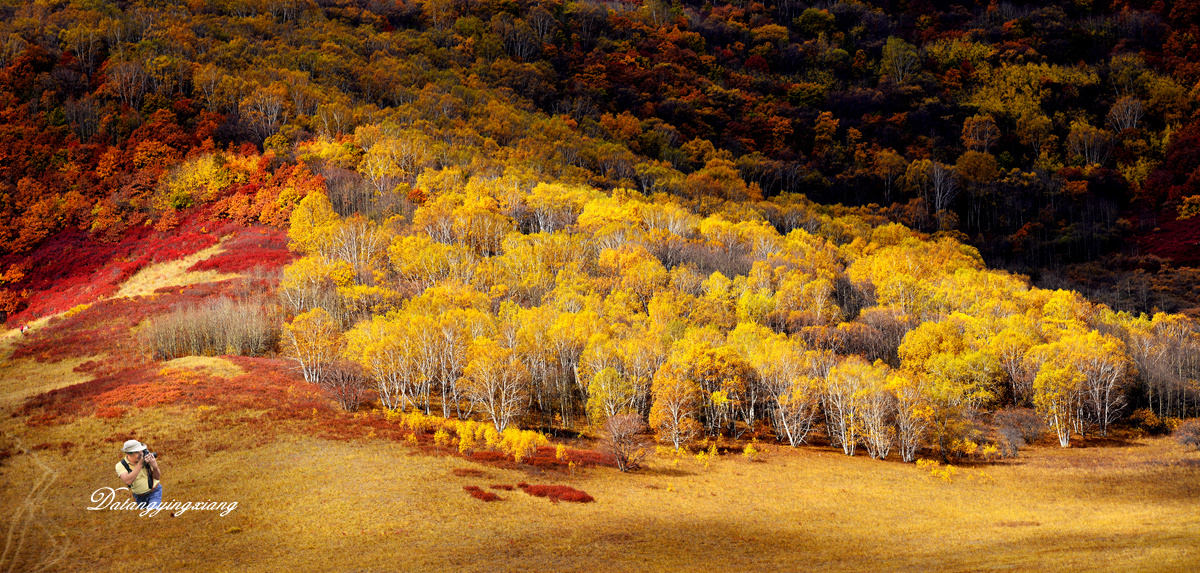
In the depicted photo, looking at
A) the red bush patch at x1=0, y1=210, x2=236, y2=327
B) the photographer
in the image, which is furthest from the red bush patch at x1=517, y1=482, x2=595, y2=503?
the red bush patch at x1=0, y1=210, x2=236, y2=327

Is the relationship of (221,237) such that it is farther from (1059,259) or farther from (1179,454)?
(1059,259)

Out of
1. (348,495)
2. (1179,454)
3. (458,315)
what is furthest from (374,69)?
Answer: (1179,454)

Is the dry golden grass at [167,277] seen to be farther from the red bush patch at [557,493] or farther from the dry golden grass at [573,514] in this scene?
the red bush patch at [557,493]

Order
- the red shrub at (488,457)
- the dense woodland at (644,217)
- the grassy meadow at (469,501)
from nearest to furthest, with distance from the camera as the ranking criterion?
the grassy meadow at (469,501) → the red shrub at (488,457) → the dense woodland at (644,217)

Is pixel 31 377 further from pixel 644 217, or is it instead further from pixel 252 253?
pixel 644 217

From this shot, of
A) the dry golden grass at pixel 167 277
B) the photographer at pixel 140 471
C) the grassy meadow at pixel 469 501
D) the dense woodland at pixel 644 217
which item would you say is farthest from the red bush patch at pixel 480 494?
the dry golden grass at pixel 167 277

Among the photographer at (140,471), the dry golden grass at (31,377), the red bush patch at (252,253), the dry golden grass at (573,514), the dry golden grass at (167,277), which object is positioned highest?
the red bush patch at (252,253)
